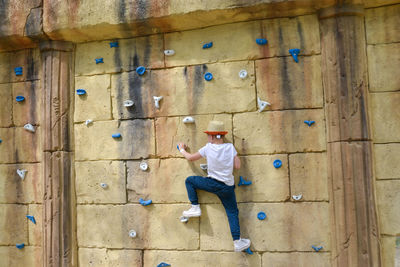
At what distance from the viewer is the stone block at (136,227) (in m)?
4.27

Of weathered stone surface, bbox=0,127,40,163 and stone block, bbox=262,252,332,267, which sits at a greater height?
weathered stone surface, bbox=0,127,40,163

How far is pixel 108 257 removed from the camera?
447 centimetres

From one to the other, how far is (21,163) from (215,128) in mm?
2738

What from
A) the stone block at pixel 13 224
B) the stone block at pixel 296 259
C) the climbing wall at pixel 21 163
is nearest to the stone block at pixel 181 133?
the stone block at pixel 296 259

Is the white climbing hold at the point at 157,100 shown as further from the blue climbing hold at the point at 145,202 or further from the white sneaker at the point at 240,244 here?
the white sneaker at the point at 240,244

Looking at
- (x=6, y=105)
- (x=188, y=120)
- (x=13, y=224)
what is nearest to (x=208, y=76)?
(x=188, y=120)

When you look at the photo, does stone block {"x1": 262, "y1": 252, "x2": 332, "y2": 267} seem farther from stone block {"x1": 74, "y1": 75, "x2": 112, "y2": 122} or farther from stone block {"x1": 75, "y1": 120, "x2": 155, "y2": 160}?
stone block {"x1": 74, "y1": 75, "x2": 112, "y2": 122}

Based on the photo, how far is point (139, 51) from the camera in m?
4.55

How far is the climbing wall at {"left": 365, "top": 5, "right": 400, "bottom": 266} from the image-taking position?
3.79 m

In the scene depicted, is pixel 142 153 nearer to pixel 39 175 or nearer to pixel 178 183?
pixel 178 183

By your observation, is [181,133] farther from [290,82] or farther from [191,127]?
[290,82]

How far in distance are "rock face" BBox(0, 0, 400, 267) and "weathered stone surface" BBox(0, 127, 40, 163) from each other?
0.05ft

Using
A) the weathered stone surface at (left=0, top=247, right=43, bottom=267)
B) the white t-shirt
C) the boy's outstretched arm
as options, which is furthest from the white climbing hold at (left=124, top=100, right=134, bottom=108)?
the weathered stone surface at (left=0, top=247, right=43, bottom=267)

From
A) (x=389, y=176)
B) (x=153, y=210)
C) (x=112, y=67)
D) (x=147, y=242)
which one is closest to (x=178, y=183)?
(x=153, y=210)
